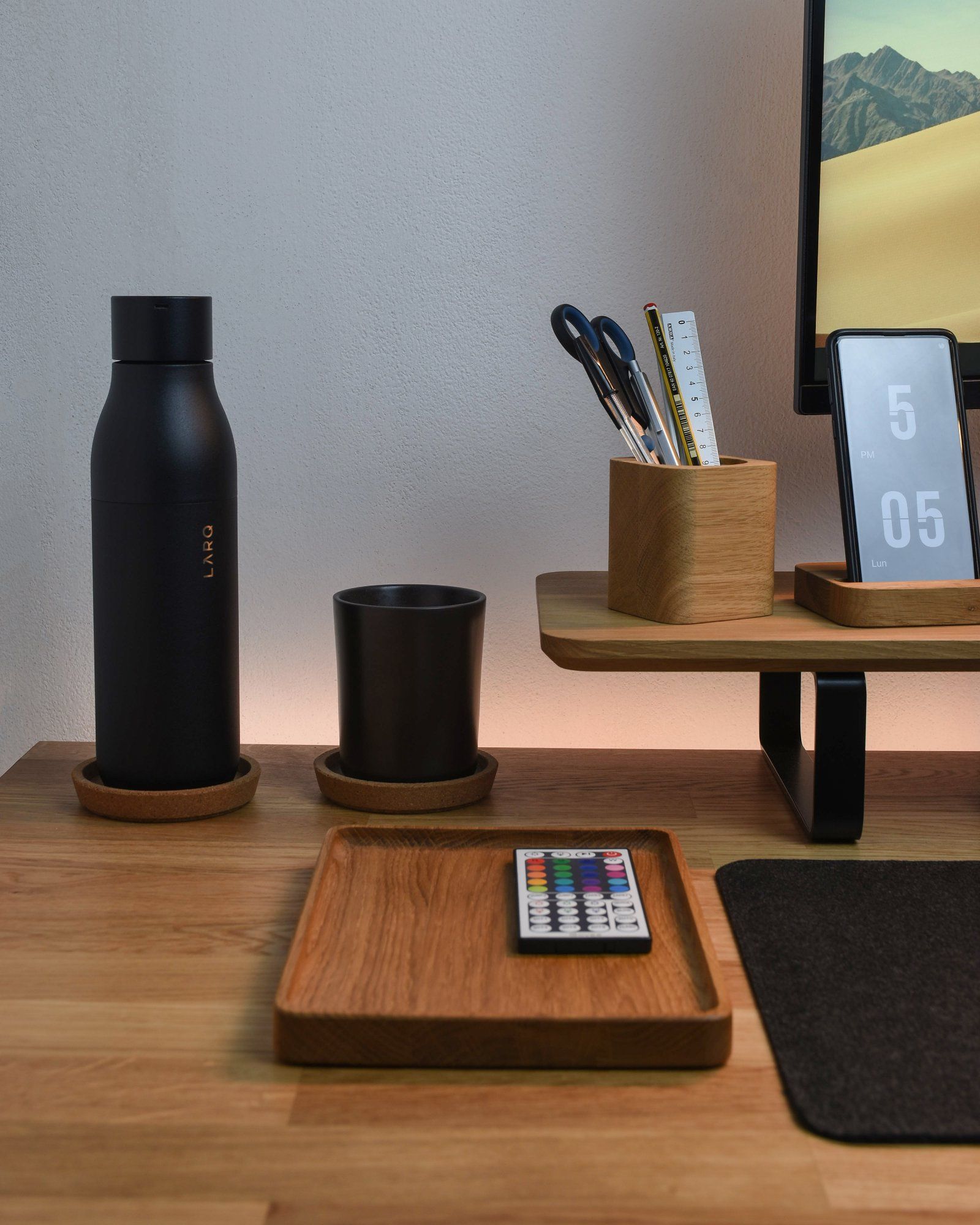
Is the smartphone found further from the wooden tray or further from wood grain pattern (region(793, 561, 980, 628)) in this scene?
the wooden tray

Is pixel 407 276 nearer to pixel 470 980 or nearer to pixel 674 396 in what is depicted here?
pixel 674 396

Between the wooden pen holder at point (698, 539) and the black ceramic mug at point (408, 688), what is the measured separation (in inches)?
4.7

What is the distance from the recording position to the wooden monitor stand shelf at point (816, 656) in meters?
0.71

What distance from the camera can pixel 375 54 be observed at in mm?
930

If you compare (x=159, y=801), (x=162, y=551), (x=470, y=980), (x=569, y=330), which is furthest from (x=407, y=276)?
(x=470, y=980)

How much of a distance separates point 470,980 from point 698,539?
32 centimetres

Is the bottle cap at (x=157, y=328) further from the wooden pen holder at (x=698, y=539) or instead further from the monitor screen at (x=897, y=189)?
the monitor screen at (x=897, y=189)

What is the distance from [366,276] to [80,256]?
0.78 feet

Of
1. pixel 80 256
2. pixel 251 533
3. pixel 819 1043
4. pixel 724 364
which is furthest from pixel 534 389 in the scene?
pixel 819 1043

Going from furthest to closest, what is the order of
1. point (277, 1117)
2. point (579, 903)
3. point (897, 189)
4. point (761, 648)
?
point (897, 189) → point (761, 648) → point (579, 903) → point (277, 1117)

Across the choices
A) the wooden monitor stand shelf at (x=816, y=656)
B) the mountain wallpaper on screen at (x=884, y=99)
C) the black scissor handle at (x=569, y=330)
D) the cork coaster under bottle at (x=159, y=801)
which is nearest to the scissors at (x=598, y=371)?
the black scissor handle at (x=569, y=330)

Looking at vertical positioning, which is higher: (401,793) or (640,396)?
(640,396)

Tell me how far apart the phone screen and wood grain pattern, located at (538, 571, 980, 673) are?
5 cm

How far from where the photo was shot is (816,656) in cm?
71
